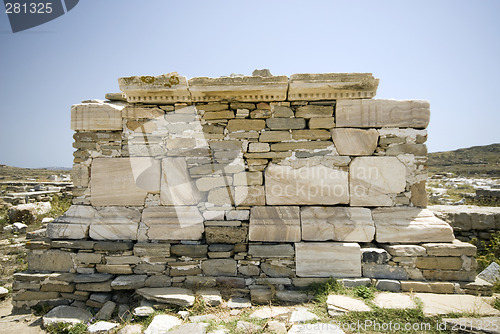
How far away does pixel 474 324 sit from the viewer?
241 centimetres

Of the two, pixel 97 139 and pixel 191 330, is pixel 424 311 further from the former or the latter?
pixel 97 139

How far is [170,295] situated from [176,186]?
4.21ft

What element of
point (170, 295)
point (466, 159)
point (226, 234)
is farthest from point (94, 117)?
point (466, 159)

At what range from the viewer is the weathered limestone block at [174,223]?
3402mm

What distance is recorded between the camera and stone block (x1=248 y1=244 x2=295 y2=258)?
3.27 metres

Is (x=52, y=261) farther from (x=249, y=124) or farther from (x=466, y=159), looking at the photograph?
(x=466, y=159)

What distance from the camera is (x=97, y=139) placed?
11.8 feet

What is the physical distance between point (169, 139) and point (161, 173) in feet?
1.50

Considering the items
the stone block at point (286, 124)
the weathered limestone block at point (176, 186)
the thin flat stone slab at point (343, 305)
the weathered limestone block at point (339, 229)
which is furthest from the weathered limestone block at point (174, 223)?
the thin flat stone slab at point (343, 305)

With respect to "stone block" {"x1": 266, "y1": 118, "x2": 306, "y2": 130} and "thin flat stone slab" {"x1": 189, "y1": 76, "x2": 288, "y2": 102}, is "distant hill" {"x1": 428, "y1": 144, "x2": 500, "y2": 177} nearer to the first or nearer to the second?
"stone block" {"x1": 266, "y1": 118, "x2": 306, "y2": 130}

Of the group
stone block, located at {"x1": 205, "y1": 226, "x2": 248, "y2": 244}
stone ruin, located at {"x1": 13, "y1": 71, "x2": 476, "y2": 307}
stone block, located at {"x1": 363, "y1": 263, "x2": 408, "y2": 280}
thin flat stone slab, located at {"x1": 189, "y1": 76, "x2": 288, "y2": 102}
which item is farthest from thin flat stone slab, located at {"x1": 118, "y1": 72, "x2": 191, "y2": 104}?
stone block, located at {"x1": 363, "y1": 263, "x2": 408, "y2": 280}

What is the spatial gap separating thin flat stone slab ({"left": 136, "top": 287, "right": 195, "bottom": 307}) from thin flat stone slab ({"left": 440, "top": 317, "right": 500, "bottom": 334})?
250 cm

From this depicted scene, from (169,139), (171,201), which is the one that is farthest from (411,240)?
(169,139)

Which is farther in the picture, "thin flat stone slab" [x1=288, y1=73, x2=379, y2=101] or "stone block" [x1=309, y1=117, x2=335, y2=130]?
"stone block" [x1=309, y1=117, x2=335, y2=130]
